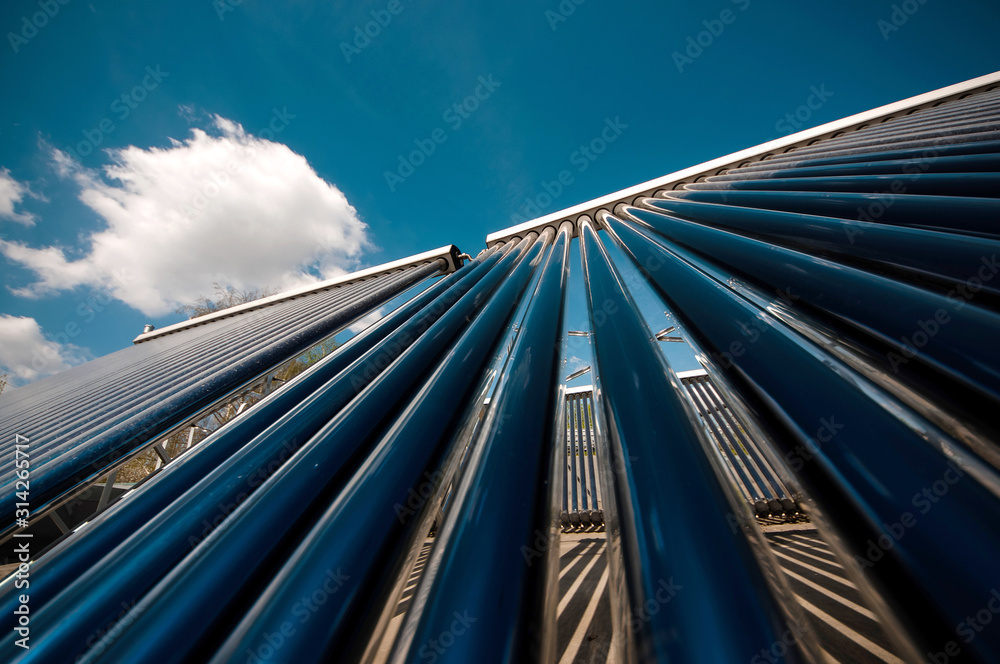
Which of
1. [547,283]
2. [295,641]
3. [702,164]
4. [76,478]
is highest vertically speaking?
[702,164]

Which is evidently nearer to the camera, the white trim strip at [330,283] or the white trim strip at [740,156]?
the white trim strip at [740,156]

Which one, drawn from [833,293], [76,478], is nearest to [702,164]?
[833,293]

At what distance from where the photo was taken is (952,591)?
36 centimetres

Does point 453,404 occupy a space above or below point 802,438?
above

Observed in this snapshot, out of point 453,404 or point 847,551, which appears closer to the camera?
point 847,551

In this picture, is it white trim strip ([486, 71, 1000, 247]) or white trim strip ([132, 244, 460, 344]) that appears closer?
white trim strip ([486, 71, 1000, 247])

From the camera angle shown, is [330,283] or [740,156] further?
[330,283]

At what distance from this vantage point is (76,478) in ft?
4.12

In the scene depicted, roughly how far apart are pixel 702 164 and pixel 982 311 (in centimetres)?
372

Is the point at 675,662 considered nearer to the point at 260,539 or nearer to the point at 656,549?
the point at 656,549

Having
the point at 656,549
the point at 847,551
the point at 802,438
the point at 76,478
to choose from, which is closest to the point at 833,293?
the point at 802,438

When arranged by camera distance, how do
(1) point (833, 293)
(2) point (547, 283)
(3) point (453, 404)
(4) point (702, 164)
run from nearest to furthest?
(1) point (833, 293) → (3) point (453, 404) → (2) point (547, 283) → (4) point (702, 164)

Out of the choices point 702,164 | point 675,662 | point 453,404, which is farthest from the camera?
point 702,164

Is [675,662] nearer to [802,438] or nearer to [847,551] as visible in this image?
[847,551]
